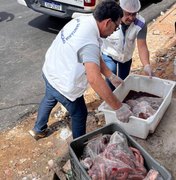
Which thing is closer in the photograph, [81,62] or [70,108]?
[81,62]

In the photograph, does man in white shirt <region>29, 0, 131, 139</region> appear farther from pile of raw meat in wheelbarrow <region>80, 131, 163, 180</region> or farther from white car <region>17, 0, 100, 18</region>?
white car <region>17, 0, 100, 18</region>

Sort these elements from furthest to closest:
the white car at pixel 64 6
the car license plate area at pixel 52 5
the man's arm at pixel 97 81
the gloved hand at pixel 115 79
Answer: the car license plate area at pixel 52 5, the white car at pixel 64 6, the gloved hand at pixel 115 79, the man's arm at pixel 97 81

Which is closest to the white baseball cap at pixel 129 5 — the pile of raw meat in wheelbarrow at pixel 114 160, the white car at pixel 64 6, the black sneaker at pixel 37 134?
the pile of raw meat in wheelbarrow at pixel 114 160

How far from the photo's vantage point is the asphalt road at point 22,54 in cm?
454

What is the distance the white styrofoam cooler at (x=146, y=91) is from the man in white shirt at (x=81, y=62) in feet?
0.35

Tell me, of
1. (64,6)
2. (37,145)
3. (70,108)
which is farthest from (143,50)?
(64,6)

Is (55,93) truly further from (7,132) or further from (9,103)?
(9,103)

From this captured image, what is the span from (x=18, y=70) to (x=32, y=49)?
0.77 m

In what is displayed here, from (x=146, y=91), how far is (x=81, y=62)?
0.91 metres

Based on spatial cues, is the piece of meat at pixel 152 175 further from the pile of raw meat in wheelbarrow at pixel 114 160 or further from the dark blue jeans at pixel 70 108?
the dark blue jeans at pixel 70 108

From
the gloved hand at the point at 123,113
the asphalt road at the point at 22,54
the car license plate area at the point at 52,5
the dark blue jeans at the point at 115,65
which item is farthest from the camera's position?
the car license plate area at the point at 52,5

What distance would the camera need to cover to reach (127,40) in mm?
3479

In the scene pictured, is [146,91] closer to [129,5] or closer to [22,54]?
[129,5]

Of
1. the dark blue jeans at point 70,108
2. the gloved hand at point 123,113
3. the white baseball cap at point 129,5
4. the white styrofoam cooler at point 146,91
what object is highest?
the white baseball cap at point 129,5
